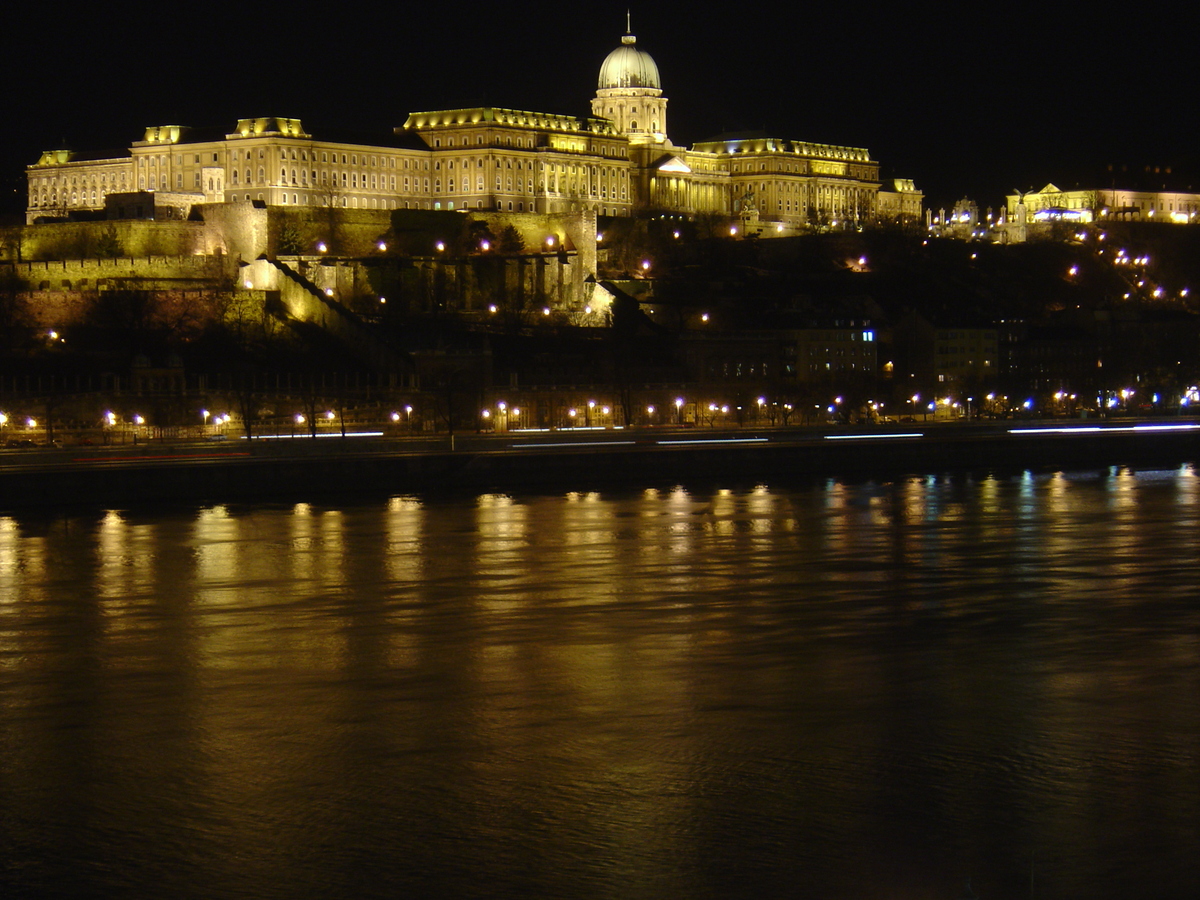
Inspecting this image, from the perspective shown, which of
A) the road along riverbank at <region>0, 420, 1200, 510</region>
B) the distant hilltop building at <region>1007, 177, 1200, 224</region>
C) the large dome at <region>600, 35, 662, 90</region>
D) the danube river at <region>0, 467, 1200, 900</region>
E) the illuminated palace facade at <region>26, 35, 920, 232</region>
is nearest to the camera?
the danube river at <region>0, 467, 1200, 900</region>

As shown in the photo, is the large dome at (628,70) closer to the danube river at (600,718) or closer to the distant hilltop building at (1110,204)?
the distant hilltop building at (1110,204)

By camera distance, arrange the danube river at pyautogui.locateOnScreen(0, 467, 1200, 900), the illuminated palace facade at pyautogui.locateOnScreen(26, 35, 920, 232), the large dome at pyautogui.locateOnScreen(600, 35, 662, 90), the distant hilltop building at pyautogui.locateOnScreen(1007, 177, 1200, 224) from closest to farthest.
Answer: the danube river at pyautogui.locateOnScreen(0, 467, 1200, 900) < the illuminated palace facade at pyautogui.locateOnScreen(26, 35, 920, 232) < the large dome at pyautogui.locateOnScreen(600, 35, 662, 90) < the distant hilltop building at pyautogui.locateOnScreen(1007, 177, 1200, 224)

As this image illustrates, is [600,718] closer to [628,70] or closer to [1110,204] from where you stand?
[628,70]

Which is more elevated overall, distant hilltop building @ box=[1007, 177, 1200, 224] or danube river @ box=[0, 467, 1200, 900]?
distant hilltop building @ box=[1007, 177, 1200, 224]

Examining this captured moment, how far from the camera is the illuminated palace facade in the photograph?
69.0 meters

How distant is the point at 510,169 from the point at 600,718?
213ft

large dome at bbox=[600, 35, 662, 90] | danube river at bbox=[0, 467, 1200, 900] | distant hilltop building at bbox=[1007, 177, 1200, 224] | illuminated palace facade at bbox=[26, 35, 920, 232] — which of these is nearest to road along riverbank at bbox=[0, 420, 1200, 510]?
danube river at bbox=[0, 467, 1200, 900]

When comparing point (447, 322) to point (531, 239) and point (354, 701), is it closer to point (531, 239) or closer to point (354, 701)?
point (531, 239)

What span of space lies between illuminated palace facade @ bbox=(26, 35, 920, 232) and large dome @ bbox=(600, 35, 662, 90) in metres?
0.07

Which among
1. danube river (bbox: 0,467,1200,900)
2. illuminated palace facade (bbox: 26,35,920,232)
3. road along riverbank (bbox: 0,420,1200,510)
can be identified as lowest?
danube river (bbox: 0,467,1200,900)

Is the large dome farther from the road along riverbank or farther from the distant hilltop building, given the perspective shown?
the road along riverbank

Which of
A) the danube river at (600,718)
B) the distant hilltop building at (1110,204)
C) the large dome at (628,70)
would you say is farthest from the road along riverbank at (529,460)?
the distant hilltop building at (1110,204)

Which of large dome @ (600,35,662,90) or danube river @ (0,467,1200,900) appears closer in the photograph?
danube river @ (0,467,1200,900)

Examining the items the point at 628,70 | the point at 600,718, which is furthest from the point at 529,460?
the point at 628,70
